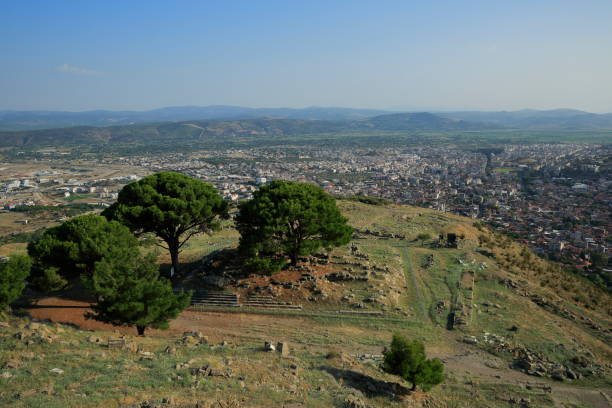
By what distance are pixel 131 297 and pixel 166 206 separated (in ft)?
29.7

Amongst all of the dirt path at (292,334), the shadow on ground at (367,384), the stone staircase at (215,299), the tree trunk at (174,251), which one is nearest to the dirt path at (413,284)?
the dirt path at (292,334)

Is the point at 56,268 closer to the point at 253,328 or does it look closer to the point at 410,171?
the point at 253,328

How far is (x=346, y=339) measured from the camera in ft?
67.8

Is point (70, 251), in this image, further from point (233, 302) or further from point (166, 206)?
point (233, 302)

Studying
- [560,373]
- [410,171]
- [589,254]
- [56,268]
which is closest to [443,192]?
[410,171]

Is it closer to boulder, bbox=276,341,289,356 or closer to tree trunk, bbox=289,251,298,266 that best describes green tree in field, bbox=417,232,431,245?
tree trunk, bbox=289,251,298,266

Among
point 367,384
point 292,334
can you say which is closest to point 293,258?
point 292,334

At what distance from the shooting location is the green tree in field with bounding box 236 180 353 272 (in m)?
25.2

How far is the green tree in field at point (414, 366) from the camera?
14291mm

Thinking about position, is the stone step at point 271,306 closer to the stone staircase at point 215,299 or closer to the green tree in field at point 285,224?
the stone staircase at point 215,299

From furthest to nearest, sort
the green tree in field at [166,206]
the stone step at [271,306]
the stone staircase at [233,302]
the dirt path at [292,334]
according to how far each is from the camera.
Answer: the green tree in field at [166,206], the stone staircase at [233,302], the stone step at [271,306], the dirt path at [292,334]

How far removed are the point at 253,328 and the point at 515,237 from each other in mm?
48799

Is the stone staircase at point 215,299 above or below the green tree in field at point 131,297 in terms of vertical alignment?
below

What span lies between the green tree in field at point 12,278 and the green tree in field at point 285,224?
11664 mm
